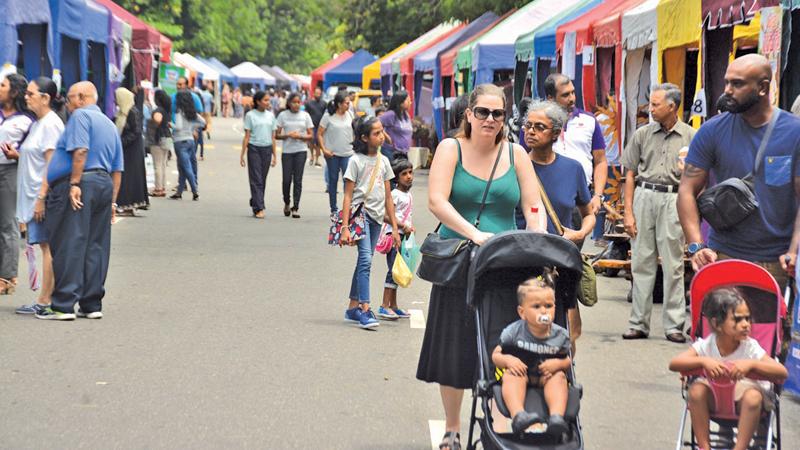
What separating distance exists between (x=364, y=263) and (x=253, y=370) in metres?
1.96

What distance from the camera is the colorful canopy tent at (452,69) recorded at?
1078 inches

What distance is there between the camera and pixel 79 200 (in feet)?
32.4

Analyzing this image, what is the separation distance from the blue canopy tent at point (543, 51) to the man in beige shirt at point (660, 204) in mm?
9141

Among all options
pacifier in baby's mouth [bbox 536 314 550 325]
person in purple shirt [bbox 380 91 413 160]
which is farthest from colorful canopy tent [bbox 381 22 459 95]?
pacifier in baby's mouth [bbox 536 314 550 325]

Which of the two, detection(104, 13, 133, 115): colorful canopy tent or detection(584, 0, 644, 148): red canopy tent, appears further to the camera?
detection(104, 13, 133, 115): colorful canopy tent

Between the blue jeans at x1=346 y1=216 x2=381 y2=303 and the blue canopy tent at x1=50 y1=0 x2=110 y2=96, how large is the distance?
6.98 m

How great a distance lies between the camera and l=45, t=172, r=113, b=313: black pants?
988 cm

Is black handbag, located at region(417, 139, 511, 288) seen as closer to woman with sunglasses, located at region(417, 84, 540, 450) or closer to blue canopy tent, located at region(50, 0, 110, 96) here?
woman with sunglasses, located at region(417, 84, 540, 450)

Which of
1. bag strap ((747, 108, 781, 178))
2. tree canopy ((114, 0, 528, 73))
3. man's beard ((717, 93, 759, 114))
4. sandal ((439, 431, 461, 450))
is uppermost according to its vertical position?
tree canopy ((114, 0, 528, 73))

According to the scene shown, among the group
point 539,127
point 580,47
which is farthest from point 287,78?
point 539,127

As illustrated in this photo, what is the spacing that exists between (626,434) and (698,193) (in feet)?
3.94

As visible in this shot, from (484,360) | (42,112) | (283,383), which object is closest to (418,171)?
(42,112)

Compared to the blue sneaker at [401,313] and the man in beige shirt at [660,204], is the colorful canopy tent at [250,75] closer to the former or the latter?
the blue sneaker at [401,313]

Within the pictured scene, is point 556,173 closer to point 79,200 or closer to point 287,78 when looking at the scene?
point 79,200
